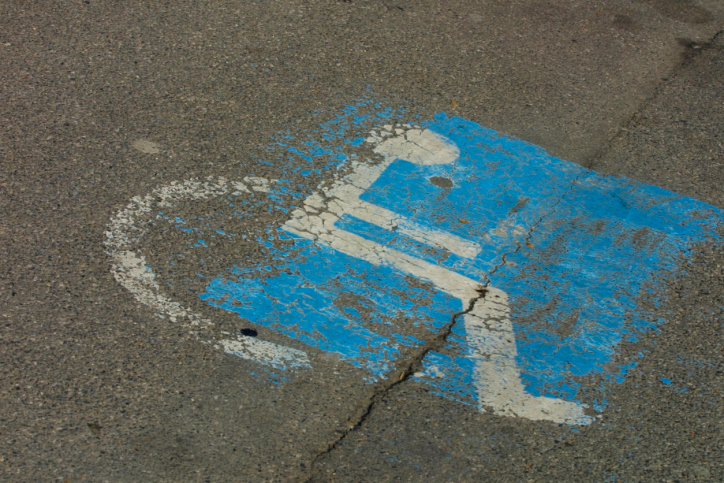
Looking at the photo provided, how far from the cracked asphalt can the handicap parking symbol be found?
0.05m

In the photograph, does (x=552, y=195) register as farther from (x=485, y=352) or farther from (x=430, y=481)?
(x=430, y=481)

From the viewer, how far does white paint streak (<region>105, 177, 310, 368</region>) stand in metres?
2.88

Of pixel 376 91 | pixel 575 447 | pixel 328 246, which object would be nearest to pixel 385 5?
pixel 376 91

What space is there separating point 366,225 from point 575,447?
152 cm

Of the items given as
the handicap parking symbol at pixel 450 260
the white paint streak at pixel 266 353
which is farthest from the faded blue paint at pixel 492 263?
the white paint streak at pixel 266 353

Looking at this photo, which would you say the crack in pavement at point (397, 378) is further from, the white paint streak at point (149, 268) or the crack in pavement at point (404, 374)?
the white paint streak at point (149, 268)

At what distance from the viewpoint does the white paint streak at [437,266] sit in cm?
286

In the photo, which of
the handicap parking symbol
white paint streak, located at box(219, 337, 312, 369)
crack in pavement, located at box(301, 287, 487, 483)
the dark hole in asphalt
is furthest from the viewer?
the dark hole in asphalt

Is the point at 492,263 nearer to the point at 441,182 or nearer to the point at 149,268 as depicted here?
the point at 441,182

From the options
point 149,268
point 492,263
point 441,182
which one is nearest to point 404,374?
point 492,263

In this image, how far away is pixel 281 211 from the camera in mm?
3564

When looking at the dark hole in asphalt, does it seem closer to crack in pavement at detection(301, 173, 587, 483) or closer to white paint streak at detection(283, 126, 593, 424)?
white paint streak at detection(283, 126, 593, 424)

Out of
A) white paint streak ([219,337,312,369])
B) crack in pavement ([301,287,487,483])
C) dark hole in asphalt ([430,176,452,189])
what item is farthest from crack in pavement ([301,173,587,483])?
dark hole in asphalt ([430,176,452,189])

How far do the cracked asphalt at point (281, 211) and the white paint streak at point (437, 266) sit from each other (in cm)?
10
